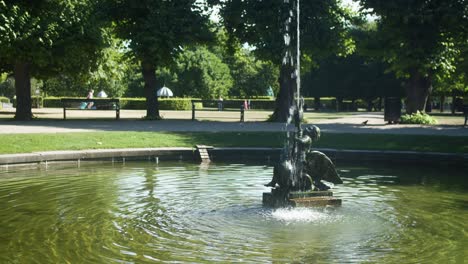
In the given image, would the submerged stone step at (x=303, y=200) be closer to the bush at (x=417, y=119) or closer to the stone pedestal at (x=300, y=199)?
the stone pedestal at (x=300, y=199)

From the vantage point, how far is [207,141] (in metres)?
20.5

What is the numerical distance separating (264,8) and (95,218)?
856 inches

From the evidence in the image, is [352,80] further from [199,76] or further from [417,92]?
[417,92]

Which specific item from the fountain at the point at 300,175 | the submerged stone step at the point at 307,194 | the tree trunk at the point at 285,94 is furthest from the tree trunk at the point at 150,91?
the submerged stone step at the point at 307,194

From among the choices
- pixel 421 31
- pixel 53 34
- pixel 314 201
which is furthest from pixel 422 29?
pixel 314 201

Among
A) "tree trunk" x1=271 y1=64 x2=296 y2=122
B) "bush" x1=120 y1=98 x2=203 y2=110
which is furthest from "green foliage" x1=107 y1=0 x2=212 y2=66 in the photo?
"bush" x1=120 y1=98 x2=203 y2=110

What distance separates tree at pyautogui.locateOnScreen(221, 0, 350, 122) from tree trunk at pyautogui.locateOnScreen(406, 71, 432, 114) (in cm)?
444

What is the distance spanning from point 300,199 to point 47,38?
20993 millimetres

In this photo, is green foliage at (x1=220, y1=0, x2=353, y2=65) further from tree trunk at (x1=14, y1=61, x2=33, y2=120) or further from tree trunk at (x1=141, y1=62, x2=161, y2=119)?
tree trunk at (x1=14, y1=61, x2=33, y2=120)

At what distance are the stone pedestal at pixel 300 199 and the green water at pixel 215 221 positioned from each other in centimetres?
20

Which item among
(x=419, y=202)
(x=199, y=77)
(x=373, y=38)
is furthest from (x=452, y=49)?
(x=199, y=77)

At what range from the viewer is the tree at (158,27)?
29.9 metres

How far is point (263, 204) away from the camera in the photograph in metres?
11.0

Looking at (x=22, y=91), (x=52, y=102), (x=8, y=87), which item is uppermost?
(x=8, y=87)
